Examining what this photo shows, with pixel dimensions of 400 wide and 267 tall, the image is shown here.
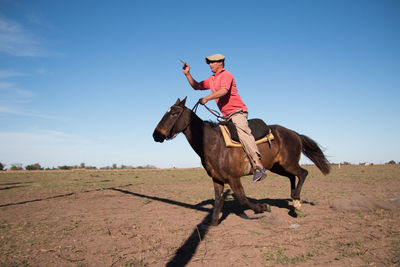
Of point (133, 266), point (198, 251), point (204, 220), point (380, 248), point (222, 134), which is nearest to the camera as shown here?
point (133, 266)

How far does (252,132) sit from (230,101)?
0.96m

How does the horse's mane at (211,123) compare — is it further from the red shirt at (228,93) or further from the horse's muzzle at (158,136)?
the horse's muzzle at (158,136)

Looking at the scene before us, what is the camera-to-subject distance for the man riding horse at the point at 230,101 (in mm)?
5949

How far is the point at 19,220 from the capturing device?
718cm

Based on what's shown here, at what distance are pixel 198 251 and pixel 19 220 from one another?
564cm

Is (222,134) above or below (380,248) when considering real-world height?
above

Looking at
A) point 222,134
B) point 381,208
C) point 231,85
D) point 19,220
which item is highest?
point 231,85

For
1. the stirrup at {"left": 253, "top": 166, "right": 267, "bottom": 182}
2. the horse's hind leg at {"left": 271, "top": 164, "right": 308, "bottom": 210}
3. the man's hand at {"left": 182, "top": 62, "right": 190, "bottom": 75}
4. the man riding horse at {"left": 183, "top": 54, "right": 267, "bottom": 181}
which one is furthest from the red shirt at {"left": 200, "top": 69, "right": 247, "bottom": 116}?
the horse's hind leg at {"left": 271, "top": 164, "right": 308, "bottom": 210}

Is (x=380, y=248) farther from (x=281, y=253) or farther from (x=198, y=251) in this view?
(x=198, y=251)

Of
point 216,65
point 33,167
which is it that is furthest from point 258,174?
point 33,167

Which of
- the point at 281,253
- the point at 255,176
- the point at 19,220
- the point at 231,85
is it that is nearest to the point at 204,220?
the point at 255,176

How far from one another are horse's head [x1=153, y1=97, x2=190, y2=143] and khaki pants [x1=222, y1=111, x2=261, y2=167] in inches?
46.8

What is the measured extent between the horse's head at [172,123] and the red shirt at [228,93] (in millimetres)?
856

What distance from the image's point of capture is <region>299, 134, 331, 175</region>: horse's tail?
839 centimetres
